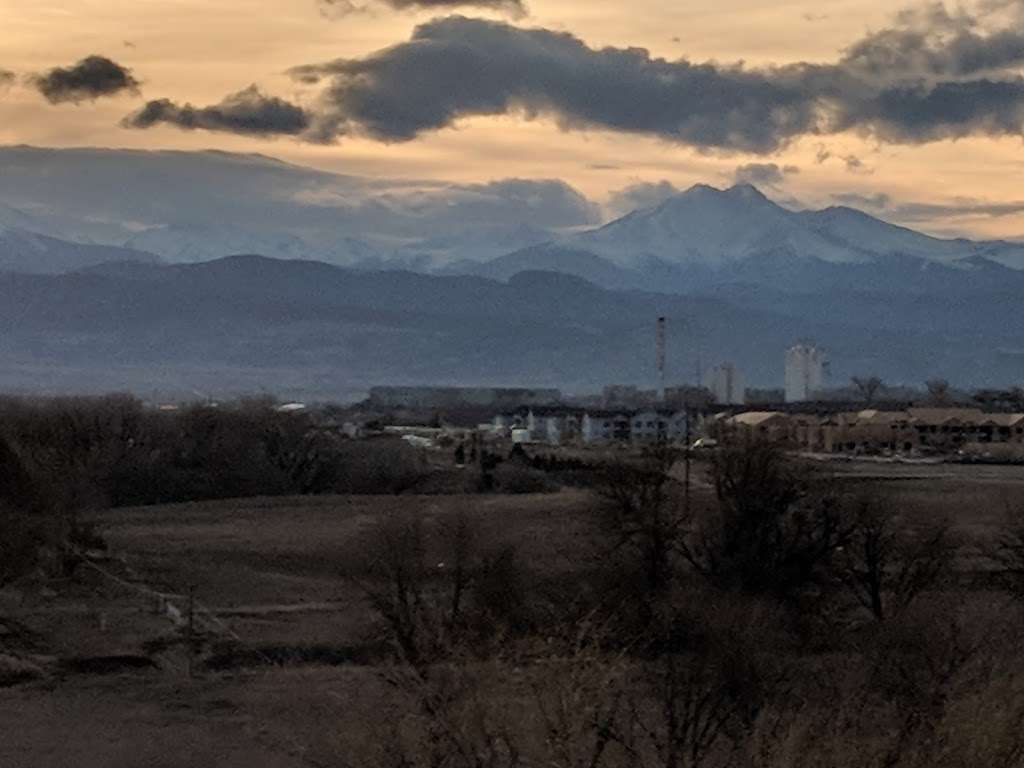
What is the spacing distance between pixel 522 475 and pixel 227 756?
61631mm

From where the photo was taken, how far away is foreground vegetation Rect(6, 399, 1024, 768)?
54.0ft

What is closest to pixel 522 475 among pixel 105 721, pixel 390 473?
pixel 390 473

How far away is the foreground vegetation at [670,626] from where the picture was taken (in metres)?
16.5

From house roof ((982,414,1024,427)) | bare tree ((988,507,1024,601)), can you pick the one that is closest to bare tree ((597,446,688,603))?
bare tree ((988,507,1024,601))

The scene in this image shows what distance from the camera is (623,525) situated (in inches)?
1817

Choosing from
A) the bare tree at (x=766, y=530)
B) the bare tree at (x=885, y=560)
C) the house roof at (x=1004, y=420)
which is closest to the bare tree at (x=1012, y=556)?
the bare tree at (x=885, y=560)

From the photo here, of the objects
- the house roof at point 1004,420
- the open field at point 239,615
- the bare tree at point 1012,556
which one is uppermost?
the house roof at point 1004,420

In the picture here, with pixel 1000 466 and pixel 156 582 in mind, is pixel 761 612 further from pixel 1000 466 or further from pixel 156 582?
pixel 1000 466

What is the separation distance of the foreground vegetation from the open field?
1.32ft

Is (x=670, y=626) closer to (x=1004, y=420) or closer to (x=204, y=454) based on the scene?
(x=204, y=454)

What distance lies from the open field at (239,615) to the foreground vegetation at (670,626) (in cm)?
40

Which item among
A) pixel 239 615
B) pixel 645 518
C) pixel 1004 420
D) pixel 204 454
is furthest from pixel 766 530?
pixel 1004 420

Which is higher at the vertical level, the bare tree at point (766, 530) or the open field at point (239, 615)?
the bare tree at point (766, 530)

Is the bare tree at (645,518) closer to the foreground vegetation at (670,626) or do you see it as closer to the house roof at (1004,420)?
the foreground vegetation at (670,626)
